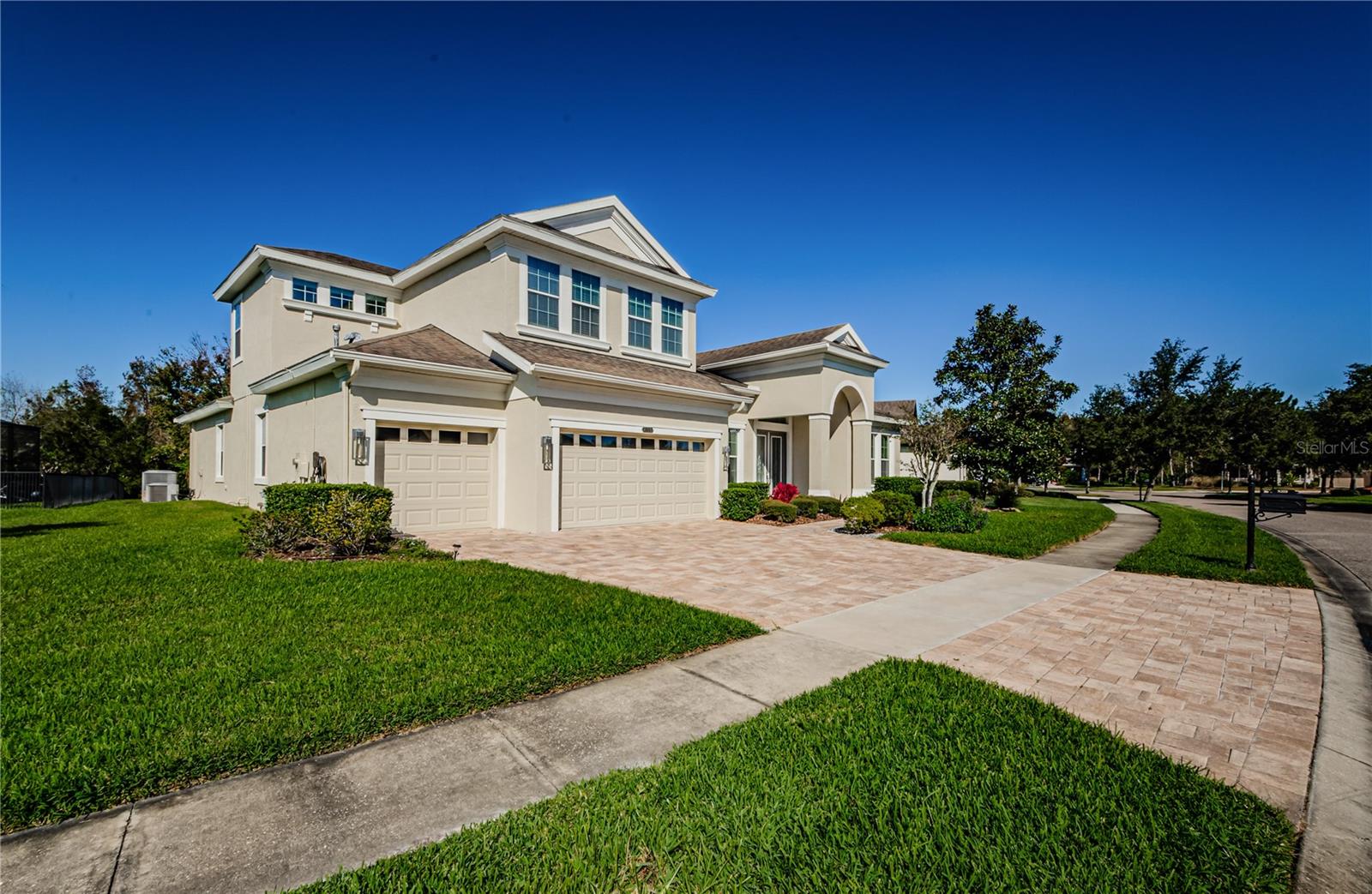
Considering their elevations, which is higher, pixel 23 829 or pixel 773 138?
pixel 773 138

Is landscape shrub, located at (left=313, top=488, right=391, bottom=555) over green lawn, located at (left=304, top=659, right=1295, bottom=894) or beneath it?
over

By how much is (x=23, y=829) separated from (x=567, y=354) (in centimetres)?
1264

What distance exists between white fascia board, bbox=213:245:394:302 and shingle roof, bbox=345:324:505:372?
3605mm

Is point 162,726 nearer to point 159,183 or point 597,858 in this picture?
point 597,858

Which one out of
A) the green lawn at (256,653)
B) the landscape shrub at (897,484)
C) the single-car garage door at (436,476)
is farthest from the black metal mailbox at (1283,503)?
the single-car garage door at (436,476)

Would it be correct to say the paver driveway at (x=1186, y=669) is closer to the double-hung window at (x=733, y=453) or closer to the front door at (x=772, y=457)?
the double-hung window at (x=733, y=453)

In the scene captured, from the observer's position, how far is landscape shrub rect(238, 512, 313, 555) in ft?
30.2

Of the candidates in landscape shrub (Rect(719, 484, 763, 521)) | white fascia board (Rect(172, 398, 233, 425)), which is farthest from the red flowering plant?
white fascia board (Rect(172, 398, 233, 425))

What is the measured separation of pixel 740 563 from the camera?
974 centimetres

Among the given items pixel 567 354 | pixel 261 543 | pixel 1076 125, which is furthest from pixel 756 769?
pixel 1076 125

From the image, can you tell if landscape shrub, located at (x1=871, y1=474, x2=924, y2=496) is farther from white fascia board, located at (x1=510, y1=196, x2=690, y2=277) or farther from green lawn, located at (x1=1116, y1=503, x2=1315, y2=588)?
white fascia board, located at (x1=510, y1=196, x2=690, y2=277)

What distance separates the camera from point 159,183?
39.4 ft

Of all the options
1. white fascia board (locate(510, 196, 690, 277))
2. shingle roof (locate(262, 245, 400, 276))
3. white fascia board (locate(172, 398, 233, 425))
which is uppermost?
white fascia board (locate(510, 196, 690, 277))

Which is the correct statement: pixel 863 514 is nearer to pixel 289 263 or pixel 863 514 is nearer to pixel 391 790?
pixel 391 790
